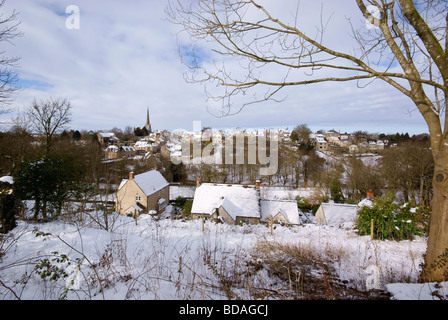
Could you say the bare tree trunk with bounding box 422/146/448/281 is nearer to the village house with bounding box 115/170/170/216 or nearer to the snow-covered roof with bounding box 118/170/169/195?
the village house with bounding box 115/170/170/216

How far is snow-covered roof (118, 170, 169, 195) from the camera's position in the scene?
766 inches

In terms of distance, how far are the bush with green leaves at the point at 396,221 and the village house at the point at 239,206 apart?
9426 mm

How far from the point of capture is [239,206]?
17016 millimetres

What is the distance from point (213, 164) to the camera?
32938 mm

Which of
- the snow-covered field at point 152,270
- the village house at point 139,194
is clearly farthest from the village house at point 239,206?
the snow-covered field at point 152,270

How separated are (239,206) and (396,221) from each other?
1186 cm

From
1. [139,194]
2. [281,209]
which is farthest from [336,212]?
[139,194]

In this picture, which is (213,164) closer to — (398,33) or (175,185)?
(175,185)

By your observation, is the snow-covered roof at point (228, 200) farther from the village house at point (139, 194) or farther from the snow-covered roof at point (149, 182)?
the snow-covered roof at point (149, 182)

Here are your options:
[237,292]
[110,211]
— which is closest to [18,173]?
[110,211]

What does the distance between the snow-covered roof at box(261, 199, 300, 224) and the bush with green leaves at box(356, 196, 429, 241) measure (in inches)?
414

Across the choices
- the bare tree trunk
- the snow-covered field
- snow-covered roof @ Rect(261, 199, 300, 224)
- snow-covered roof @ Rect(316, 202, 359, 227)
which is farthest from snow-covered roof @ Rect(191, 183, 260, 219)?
the bare tree trunk

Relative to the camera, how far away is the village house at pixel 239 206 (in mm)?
16031
